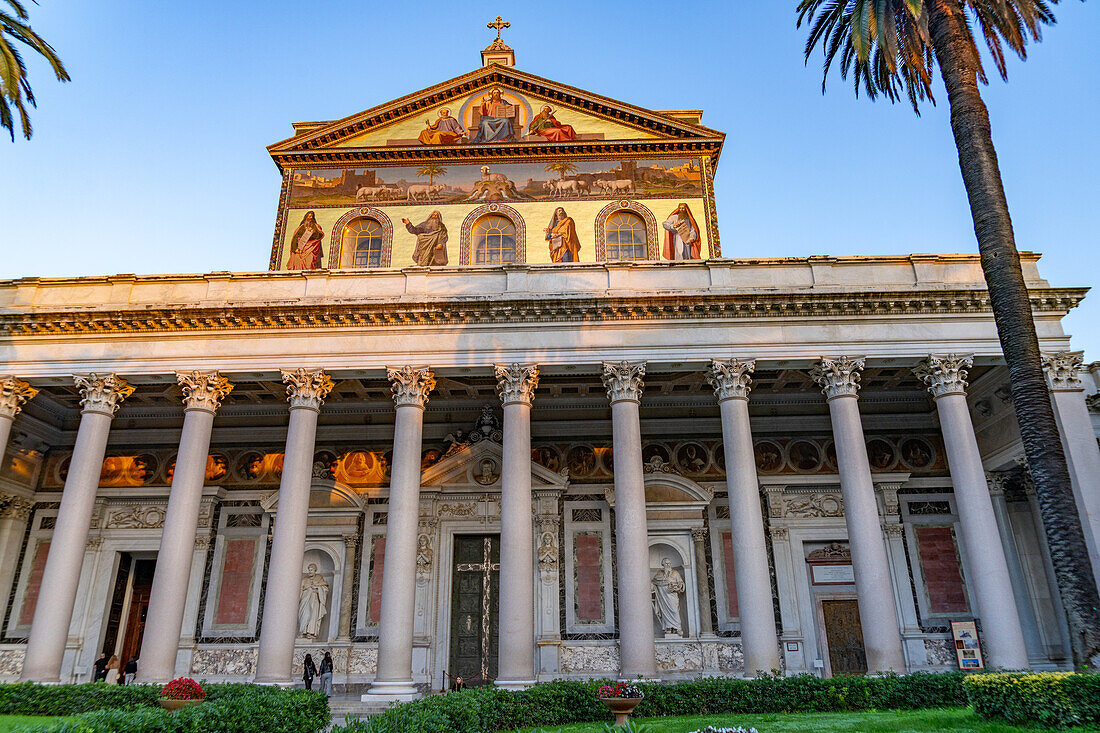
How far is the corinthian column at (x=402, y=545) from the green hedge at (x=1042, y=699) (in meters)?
11.3

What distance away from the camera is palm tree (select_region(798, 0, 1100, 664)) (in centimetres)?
1233

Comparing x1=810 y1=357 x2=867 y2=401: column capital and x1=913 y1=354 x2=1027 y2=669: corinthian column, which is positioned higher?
x1=810 y1=357 x2=867 y2=401: column capital

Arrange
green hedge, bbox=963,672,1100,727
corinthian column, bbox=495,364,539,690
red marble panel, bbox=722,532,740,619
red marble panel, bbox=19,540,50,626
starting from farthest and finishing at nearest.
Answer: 1. red marble panel, bbox=19,540,50,626
2. red marble panel, bbox=722,532,740,619
3. corinthian column, bbox=495,364,539,690
4. green hedge, bbox=963,672,1100,727

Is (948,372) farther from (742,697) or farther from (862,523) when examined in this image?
(742,697)

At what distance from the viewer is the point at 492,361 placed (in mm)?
19188

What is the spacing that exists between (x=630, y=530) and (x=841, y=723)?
6.45 metres

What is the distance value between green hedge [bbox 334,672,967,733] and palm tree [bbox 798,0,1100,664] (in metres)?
3.51

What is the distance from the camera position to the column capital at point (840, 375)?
18672 millimetres

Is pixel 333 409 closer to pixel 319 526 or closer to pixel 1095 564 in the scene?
pixel 319 526

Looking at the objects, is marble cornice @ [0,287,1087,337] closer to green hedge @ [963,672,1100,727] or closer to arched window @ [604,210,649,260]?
arched window @ [604,210,649,260]

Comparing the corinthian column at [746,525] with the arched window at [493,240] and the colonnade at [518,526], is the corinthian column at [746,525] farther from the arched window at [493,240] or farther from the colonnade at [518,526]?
the arched window at [493,240]

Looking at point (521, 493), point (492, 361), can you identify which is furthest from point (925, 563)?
point (492, 361)

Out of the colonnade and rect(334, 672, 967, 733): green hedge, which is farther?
the colonnade

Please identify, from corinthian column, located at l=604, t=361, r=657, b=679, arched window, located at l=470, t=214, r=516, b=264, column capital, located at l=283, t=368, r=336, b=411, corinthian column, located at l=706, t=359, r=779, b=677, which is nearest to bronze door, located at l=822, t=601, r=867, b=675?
corinthian column, located at l=706, t=359, r=779, b=677
